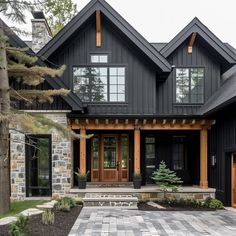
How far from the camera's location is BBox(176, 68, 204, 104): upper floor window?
15539mm

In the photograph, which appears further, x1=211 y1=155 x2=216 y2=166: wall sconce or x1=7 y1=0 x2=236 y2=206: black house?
x1=211 y1=155 x2=216 y2=166: wall sconce

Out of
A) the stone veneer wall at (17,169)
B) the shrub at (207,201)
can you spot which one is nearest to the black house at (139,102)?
the stone veneer wall at (17,169)

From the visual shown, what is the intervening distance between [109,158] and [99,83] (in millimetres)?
3299

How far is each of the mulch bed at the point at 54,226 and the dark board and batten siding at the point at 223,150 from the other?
218 inches

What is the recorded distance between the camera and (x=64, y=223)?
951 centimetres

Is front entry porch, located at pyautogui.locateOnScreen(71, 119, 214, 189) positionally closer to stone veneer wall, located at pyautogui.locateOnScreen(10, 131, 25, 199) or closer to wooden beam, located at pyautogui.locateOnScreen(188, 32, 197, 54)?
stone veneer wall, located at pyautogui.locateOnScreen(10, 131, 25, 199)

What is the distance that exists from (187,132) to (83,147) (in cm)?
472

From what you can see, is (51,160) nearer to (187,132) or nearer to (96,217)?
(96,217)

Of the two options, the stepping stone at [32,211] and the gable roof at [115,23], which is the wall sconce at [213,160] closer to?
the gable roof at [115,23]

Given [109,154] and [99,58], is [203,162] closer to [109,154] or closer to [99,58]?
[109,154]

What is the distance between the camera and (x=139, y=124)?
47.2ft

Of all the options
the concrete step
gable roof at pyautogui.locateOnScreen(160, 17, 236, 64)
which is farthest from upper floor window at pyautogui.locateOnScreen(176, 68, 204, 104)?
the concrete step

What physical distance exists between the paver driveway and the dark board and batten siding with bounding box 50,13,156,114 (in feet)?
14.7

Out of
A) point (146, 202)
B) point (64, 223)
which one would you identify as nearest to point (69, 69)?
point (146, 202)
